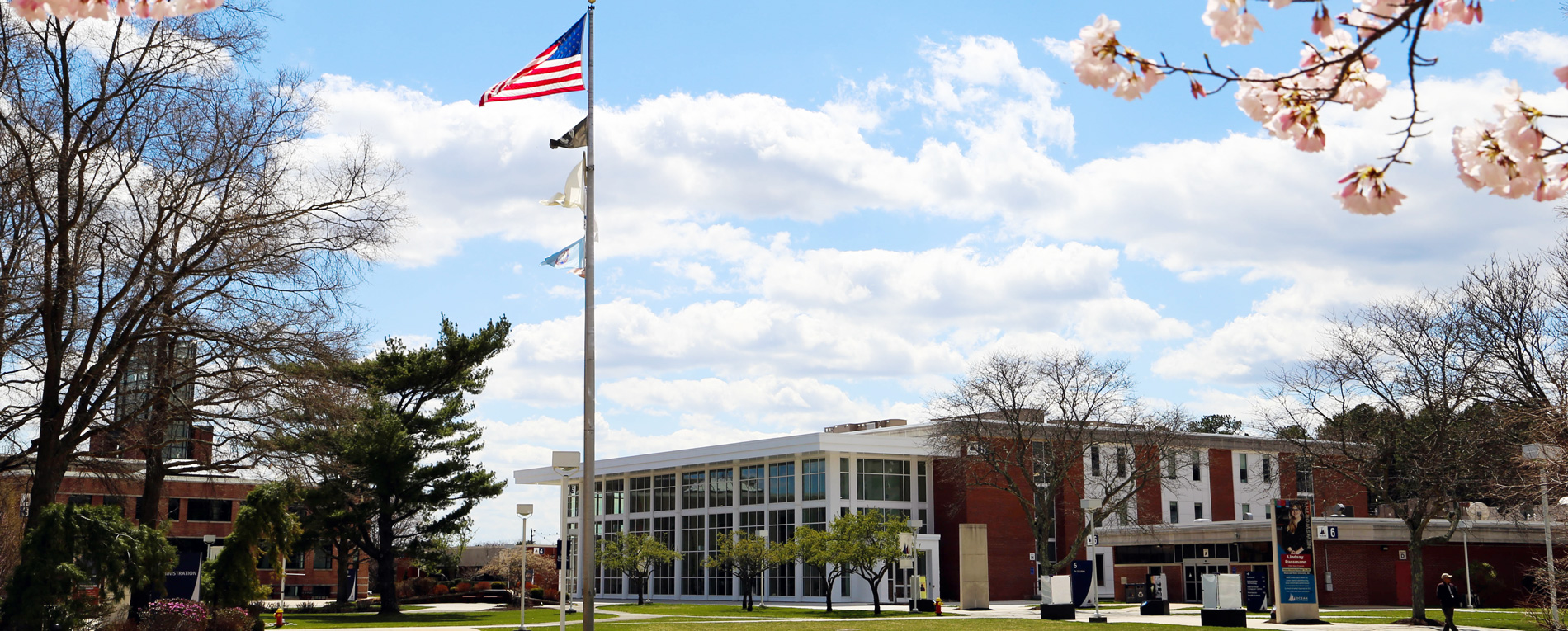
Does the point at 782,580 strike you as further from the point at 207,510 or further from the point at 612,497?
the point at 207,510

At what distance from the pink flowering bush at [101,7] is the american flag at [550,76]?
15922 mm

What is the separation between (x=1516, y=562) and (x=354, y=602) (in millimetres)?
52464

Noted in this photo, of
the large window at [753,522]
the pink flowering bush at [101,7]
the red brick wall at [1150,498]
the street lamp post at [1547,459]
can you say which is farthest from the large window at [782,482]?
the pink flowering bush at [101,7]

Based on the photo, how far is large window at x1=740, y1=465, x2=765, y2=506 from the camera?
68.0 m

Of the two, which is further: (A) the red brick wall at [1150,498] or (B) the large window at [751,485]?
(B) the large window at [751,485]

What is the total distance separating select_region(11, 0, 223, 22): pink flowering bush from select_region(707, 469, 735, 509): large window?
6387 cm

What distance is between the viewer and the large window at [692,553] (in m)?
71.4

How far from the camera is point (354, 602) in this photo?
6044 cm

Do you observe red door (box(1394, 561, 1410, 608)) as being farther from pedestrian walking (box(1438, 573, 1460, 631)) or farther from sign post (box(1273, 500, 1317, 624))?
pedestrian walking (box(1438, 573, 1460, 631))

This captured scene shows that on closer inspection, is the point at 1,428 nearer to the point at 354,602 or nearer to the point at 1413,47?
the point at 1413,47

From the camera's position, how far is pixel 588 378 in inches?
859

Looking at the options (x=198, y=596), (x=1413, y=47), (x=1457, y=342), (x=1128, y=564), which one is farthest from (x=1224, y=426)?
(x=1413, y=47)

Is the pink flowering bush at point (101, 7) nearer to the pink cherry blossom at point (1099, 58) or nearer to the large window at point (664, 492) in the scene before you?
the pink cherry blossom at point (1099, 58)

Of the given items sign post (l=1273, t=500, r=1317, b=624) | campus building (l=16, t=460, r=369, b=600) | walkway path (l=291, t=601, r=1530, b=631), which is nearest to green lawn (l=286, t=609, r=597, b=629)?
walkway path (l=291, t=601, r=1530, b=631)
